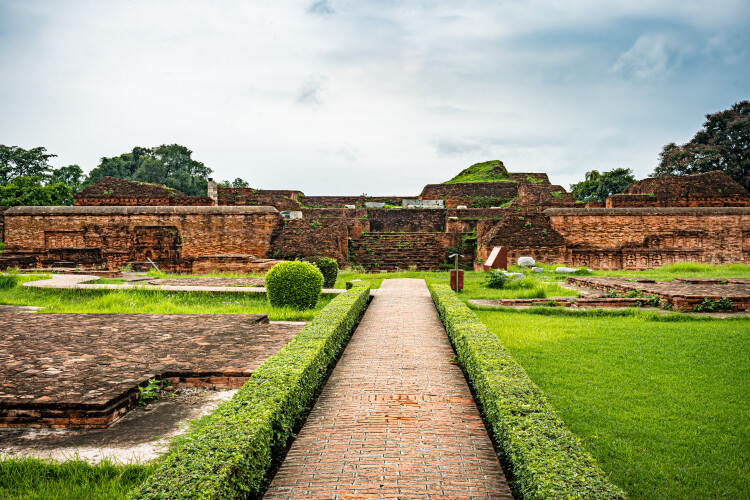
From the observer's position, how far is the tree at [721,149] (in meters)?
25.4

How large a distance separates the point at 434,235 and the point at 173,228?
898 centimetres

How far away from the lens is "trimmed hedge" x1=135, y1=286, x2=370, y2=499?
1827 millimetres

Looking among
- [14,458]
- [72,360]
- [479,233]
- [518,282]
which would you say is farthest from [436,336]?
[479,233]

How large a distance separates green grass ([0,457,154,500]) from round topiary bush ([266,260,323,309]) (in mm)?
4964

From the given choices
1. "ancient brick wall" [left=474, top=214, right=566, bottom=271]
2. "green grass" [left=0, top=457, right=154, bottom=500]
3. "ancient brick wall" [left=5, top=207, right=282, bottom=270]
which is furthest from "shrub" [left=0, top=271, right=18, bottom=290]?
"ancient brick wall" [left=474, top=214, right=566, bottom=271]

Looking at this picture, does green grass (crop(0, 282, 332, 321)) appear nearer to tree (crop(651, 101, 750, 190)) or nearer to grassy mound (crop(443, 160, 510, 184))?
grassy mound (crop(443, 160, 510, 184))

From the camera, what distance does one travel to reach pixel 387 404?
3.27 meters

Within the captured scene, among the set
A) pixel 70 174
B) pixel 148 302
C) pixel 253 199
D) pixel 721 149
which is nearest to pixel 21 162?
pixel 70 174

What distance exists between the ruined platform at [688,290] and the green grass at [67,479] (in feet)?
24.7

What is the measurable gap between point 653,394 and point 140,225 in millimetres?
15967

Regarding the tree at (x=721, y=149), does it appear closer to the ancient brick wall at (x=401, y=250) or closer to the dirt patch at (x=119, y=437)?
the ancient brick wall at (x=401, y=250)

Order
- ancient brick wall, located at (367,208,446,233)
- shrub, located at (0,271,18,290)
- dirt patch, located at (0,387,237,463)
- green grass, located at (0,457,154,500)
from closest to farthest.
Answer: green grass, located at (0,457,154,500) → dirt patch, located at (0,387,237,463) → shrub, located at (0,271,18,290) → ancient brick wall, located at (367,208,446,233)

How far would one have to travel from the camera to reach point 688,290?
8.09 metres

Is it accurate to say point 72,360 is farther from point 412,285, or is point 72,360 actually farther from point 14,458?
point 412,285
